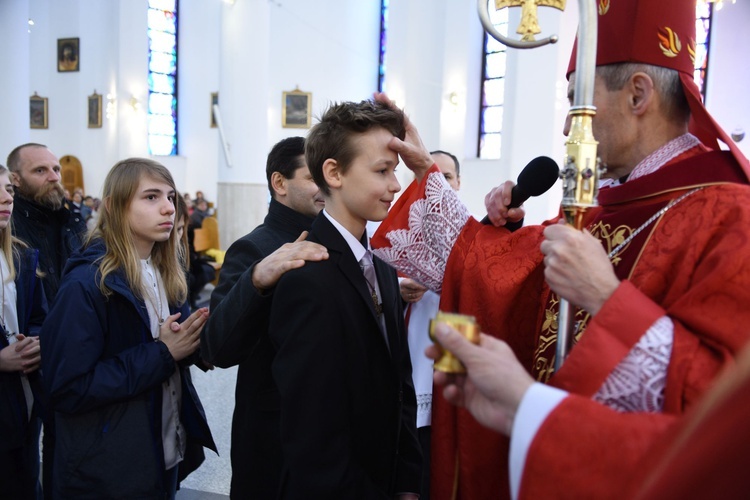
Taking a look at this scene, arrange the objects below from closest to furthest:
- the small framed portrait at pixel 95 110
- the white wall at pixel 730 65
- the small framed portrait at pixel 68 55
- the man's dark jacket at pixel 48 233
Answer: the man's dark jacket at pixel 48 233 → the white wall at pixel 730 65 → the small framed portrait at pixel 95 110 → the small framed portrait at pixel 68 55

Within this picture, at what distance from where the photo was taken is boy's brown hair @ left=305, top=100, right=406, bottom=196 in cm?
166

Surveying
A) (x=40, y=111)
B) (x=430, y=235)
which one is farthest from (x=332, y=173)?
(x=40, y=111)

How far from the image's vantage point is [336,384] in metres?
1.44

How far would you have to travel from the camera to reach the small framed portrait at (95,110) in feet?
57.4

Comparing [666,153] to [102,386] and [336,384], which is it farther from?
[102,386]

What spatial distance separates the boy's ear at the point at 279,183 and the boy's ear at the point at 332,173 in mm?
993

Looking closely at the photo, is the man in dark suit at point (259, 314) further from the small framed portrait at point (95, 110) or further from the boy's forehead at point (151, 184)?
the small framed portrait at point (95, 110)

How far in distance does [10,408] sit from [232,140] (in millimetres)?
10272

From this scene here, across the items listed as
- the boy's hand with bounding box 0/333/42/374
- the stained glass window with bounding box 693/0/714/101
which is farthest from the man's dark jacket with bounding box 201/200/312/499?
the stained glass window with bounding box 693/0/714/101

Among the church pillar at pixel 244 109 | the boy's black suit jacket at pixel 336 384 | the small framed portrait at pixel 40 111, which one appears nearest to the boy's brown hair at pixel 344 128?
the boy's black suit jacket at pixel 336 384

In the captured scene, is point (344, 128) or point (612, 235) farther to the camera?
point (344, 128)

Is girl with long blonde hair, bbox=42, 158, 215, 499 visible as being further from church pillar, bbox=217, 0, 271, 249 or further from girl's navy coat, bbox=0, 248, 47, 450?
church pillar, bbox=217, 0, 271, 249

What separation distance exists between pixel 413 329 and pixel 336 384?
1.11 m

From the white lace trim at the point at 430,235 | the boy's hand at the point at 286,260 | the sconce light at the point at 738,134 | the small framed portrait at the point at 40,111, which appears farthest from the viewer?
the small framed portrait at the point at 40,111
